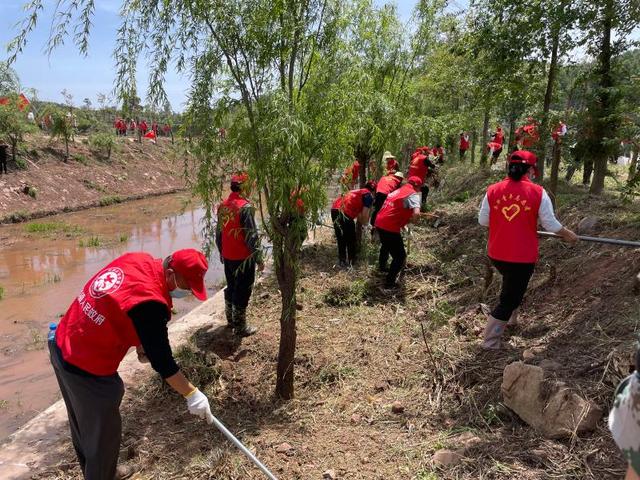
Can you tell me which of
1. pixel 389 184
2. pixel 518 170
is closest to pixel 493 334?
pixel 518 170

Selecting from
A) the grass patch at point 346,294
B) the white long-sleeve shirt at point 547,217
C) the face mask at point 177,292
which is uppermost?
the white long-sleeve shirt at point 547,217

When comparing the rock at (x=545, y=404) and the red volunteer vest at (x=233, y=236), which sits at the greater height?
the red volunteer vest at (x=233, y=236)

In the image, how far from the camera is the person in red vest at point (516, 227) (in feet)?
12.2

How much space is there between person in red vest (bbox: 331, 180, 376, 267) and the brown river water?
214 cm

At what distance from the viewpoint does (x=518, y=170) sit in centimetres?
378

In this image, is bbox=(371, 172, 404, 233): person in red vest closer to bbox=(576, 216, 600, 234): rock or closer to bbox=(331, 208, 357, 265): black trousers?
bbox=(331, 208, 357, 265): black trousers

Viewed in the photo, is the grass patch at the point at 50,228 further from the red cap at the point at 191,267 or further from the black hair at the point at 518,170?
the black hair at the point at 518,170

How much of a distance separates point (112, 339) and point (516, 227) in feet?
9.76

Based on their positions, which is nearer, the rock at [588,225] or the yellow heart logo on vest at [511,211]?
the yellow heart logo on vest at [511,211]

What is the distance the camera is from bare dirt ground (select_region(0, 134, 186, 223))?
16.2 metres

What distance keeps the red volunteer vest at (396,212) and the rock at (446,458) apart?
352cm

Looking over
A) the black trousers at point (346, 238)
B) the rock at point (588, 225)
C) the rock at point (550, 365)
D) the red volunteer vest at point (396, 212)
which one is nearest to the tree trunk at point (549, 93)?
the rock at point (588, 225)

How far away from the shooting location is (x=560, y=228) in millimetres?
3672

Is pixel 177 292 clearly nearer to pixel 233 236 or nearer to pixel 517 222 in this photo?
pixel 233 236
